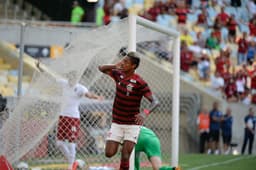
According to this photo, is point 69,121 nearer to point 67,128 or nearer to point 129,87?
point 67,128

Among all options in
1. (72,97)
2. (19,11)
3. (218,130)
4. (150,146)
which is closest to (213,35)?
(218,130)

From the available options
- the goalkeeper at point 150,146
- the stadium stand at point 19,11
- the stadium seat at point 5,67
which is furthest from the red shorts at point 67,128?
the stadium stand at point 19,11

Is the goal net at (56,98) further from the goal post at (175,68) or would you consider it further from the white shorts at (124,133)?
the white shorts at (124,133)

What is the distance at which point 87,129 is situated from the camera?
17953 mm

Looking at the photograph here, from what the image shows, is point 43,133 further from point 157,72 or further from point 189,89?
point 189,89

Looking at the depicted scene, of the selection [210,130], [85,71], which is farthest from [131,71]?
[210,130]

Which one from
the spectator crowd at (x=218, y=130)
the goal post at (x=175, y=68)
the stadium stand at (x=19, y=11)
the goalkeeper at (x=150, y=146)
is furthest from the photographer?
the stadium stand at (x=19, y=11)

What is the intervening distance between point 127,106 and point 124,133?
1.38ft

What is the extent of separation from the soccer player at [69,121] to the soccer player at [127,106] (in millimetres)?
3349

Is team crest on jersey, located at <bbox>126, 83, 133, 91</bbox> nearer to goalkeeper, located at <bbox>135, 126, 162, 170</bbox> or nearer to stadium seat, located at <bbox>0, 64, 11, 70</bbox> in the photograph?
goalkeeper, located at <bbox>135, 126, 162, 170</bbox>

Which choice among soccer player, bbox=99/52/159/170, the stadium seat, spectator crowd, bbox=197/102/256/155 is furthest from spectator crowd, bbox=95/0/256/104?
soccer player, bbox=99/52/159/170

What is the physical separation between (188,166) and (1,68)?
877cm

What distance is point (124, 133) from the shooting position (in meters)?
12.3

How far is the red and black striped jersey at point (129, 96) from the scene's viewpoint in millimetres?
12195
